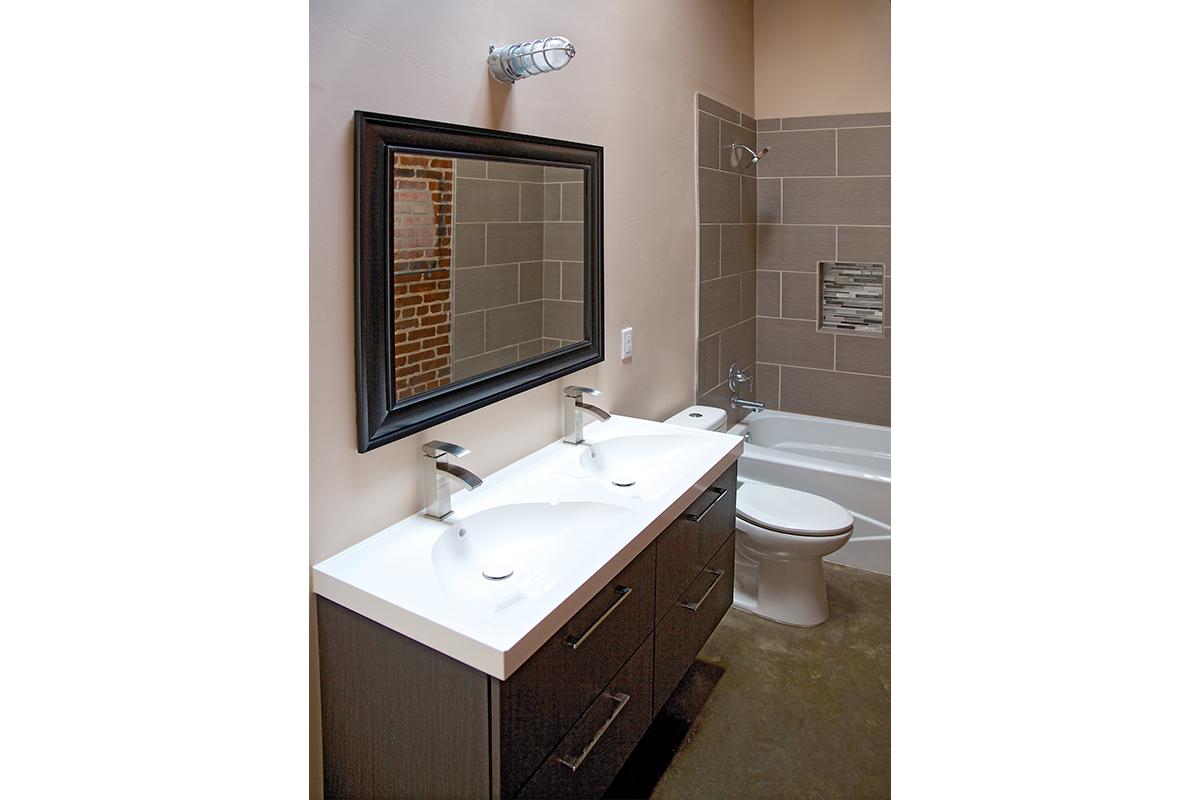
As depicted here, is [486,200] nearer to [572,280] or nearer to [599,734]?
[572,280]

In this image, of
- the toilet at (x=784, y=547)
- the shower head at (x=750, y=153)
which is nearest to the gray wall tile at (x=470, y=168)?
the toilet at (x=784, y=547)

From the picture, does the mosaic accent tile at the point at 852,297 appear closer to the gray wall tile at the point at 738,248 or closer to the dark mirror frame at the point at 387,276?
the gray wall tile at the point at 738,248

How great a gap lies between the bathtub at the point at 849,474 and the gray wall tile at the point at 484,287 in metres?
1.39

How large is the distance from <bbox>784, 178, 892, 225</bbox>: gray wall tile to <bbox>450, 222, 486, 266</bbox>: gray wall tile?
7.06ft

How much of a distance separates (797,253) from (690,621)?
6.93 ft

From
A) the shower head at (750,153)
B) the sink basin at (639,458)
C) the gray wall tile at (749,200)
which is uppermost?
the shower head at (750,153)

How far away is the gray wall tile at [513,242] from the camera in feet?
4.95

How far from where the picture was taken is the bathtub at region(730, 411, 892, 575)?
262 cm
